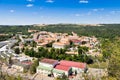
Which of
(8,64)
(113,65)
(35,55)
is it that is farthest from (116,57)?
(35,55)

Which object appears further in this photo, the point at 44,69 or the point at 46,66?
the point at 46,66

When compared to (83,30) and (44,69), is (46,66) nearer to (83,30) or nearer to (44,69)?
(44,69)

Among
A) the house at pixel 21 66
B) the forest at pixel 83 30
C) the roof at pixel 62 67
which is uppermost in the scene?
the forest at pixel 83 30

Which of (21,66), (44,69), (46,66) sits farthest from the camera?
(21,66)

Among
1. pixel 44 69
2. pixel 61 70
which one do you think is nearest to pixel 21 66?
pixel 44 69

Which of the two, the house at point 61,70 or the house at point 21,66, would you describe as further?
the house at point 21,66

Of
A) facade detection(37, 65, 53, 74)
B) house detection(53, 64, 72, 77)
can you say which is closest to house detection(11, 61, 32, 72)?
facade detection(37, 65, 53, 74)

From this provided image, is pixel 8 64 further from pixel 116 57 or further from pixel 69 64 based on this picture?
pixel 116 57

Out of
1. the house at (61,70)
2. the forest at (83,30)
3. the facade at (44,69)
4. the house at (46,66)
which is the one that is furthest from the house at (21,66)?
the forest at (83,30)

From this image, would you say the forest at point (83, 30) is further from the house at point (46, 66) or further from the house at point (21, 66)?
the house at point (21, 66)

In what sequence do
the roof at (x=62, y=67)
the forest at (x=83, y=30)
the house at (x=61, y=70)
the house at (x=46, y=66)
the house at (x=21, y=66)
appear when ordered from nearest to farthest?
the house at (x=61, y=70) → the roof at (x=62, y=67) → the house at (x=46, y=66) → the house at (x=21, y=66) → the forest at (x=83, y=30)

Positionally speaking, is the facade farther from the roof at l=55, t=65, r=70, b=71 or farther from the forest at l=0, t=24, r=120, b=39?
the forest at l=0, t=24, r=120, b=39

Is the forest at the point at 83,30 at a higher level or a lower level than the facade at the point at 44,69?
higher
